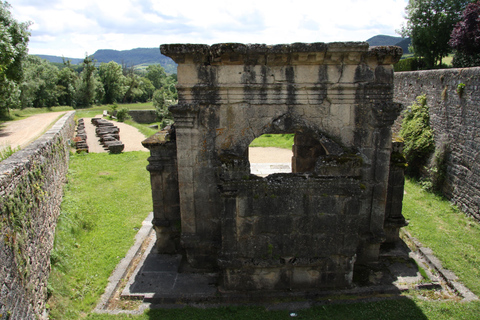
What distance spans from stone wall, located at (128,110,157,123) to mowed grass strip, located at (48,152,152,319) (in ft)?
89.8

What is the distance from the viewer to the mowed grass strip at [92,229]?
623 centimetres

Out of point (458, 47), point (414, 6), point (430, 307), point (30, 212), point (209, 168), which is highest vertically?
point (414, 6)

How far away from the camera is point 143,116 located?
41875mm

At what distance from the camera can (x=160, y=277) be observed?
21.9 feet

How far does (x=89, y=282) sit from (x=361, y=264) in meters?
5.40

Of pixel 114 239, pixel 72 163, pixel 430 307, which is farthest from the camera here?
pixel 72 163

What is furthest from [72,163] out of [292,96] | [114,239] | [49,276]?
[292,96]

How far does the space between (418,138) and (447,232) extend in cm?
473

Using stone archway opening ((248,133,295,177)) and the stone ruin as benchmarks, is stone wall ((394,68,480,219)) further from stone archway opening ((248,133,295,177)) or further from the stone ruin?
stone archway opening ((248,133,295,177))

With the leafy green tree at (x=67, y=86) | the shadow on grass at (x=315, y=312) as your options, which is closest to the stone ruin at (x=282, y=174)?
the shadow on grass at (x=315, y=312)

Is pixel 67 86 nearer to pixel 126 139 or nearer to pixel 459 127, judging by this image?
pixel 126 139

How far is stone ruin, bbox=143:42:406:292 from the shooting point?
5691 mm

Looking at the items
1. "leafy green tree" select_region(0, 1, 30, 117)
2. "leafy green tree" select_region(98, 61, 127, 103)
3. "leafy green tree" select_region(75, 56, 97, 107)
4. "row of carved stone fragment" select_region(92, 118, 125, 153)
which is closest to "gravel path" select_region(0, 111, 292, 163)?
"row of carved stone fragment" select_region(92, 118, 125, 153)

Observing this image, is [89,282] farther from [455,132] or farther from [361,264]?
[455,132]
